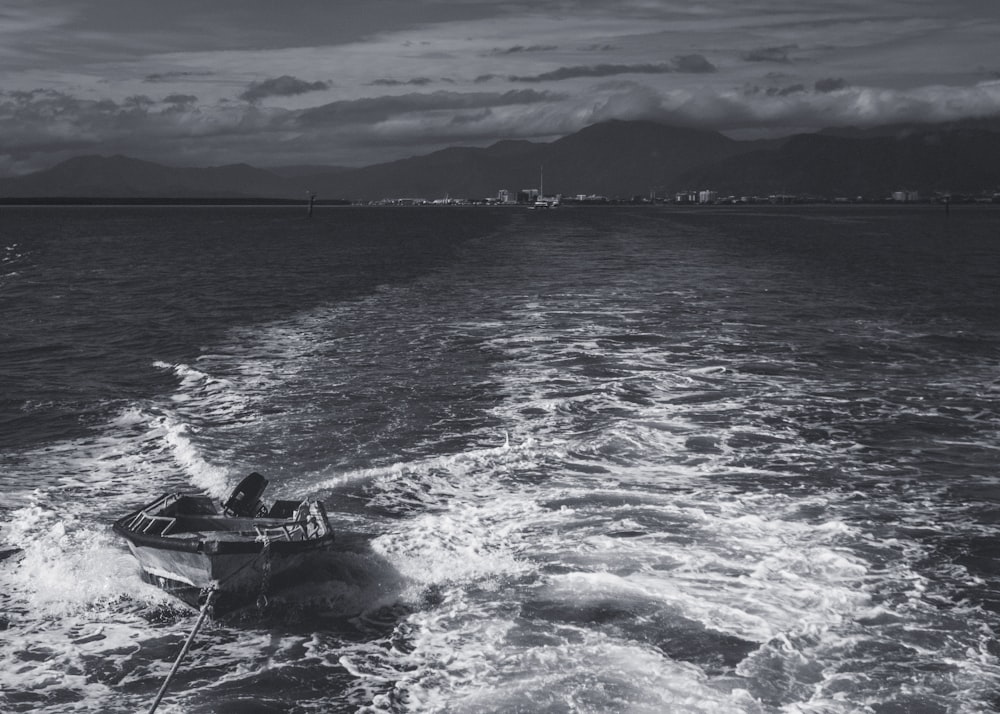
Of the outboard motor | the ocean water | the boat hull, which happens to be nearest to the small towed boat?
the boat hull

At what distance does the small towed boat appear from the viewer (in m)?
18.5

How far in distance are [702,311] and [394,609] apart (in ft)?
149

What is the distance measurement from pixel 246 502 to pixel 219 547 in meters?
3.54

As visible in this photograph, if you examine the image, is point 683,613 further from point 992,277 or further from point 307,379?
point 992,277

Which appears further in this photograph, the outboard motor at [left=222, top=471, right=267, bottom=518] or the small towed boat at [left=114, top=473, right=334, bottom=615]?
the outboard motor at [left=222, top=471, right=267, bottom=518]

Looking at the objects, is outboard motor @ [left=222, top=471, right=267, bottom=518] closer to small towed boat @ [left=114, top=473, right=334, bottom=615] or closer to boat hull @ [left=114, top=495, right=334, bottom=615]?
small towed boat @ [left=114, top=473, right=334, bottom=615]

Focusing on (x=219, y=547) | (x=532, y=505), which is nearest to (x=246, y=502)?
(x=219, y=547)

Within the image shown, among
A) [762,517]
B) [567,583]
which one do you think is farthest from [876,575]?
[567,583]

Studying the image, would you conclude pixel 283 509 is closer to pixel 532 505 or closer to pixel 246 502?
pixel 246 502

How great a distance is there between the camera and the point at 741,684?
1570 centimetres

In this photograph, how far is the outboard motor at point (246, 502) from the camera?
21.6m

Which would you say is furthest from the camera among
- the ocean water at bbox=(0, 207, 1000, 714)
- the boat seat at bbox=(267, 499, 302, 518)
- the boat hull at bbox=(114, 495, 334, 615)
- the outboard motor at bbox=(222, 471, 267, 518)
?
the outboard motor at bbox=(222, 471, 267, 518)

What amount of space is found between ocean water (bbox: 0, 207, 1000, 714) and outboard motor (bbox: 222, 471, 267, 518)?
245 cm

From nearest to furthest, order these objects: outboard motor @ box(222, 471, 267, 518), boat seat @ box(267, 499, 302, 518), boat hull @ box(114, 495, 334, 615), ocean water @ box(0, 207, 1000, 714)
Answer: ocean water @ box(0, 207, 1000, 714) < boat hull @ box(114, 495, 334, 615) < boat seat @ box(267, 499, 302, 518) < outboard motor @ box(222, 471, 267, 518)
